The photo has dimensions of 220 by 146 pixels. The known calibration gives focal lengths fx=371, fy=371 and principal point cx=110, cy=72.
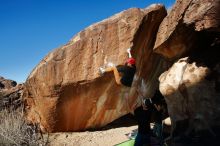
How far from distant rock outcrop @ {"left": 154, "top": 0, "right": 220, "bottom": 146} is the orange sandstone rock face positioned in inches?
55.8

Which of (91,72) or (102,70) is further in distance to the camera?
(91,72)

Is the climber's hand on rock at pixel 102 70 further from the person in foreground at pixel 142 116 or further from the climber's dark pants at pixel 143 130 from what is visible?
the climber's dark pants at pixel 143 130

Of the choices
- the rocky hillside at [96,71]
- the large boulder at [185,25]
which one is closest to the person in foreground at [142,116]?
the rocky hillside at [96,71]

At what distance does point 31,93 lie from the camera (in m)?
9.80

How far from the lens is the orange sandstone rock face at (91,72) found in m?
8.93

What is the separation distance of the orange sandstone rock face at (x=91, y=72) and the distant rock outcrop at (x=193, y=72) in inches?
55.8

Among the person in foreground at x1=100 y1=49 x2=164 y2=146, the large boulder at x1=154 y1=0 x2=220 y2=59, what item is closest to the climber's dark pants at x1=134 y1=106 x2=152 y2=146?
the person in foreground at x1=100 y1=49 x2=164 y2=146

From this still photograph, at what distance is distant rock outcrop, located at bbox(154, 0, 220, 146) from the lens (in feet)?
20.3

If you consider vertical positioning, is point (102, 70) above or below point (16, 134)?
above

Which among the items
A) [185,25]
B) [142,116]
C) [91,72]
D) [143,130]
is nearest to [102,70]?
[91,72]

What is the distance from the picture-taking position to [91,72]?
8.95 meters

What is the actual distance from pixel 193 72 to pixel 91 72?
2950 millimetres

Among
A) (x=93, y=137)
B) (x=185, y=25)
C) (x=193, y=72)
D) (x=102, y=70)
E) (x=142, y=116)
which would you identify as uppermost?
(x=185, y=25)

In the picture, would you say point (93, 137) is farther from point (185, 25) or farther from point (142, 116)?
point (185, 25)
